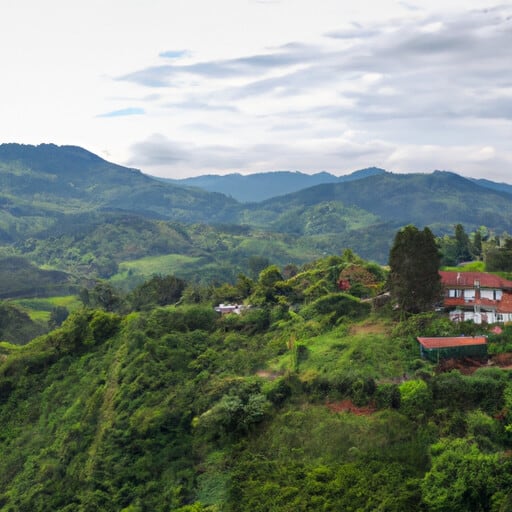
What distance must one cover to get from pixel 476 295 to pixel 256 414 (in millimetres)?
13908

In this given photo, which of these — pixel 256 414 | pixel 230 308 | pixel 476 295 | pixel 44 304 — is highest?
pixel 476 295

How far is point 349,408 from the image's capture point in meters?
21.3

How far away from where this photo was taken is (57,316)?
77.6 metres

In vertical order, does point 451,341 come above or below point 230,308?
above

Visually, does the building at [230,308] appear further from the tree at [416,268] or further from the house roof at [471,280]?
the house roof at [471,280]

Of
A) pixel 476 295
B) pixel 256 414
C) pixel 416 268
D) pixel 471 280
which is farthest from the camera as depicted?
pixel 471 280

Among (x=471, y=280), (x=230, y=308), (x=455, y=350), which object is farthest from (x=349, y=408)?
(x=230, y=308)

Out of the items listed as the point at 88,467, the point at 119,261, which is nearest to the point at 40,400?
the point at 88,467

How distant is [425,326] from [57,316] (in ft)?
204

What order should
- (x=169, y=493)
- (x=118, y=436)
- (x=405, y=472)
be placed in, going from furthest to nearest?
1. (x=118, y=436)
2. (x=169, y=493)
3. (x=405, y=472)

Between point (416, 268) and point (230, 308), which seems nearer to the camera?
point (416, 268)

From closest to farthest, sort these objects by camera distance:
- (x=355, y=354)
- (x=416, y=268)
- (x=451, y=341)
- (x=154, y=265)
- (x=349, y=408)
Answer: (x=349, y=408) → (x=451, y=341) → (x=355, y=354) → (x=416, y=268) → (x=154, y=265)

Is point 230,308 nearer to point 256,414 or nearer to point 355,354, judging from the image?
point 355,354

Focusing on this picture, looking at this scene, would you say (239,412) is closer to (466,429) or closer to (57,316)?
(466,429)
